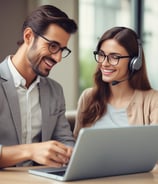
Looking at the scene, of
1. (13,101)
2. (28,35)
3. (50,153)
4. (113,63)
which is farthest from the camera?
(113,63)

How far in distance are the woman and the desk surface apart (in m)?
0.83

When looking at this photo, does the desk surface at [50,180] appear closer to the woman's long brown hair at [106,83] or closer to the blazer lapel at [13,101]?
the blazer lapel at [13,101]

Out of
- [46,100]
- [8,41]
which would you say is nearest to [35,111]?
[46,100]

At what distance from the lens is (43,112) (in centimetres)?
263

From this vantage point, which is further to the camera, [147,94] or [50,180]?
[147,94]

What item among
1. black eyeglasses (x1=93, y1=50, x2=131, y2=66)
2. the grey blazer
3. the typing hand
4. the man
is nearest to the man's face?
the man

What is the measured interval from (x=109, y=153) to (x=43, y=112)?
2.38 ft

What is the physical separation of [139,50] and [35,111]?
71 cm

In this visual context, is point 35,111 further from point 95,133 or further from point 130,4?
point 130,4

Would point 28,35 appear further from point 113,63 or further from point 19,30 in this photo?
point 19,30

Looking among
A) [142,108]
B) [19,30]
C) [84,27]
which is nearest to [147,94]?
[142,108]

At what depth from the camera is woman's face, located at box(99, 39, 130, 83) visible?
114 inches

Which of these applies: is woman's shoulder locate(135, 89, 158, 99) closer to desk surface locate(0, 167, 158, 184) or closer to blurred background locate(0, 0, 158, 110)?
desk surface locate(0, 167, 158, 184)

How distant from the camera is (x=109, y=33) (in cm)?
296
